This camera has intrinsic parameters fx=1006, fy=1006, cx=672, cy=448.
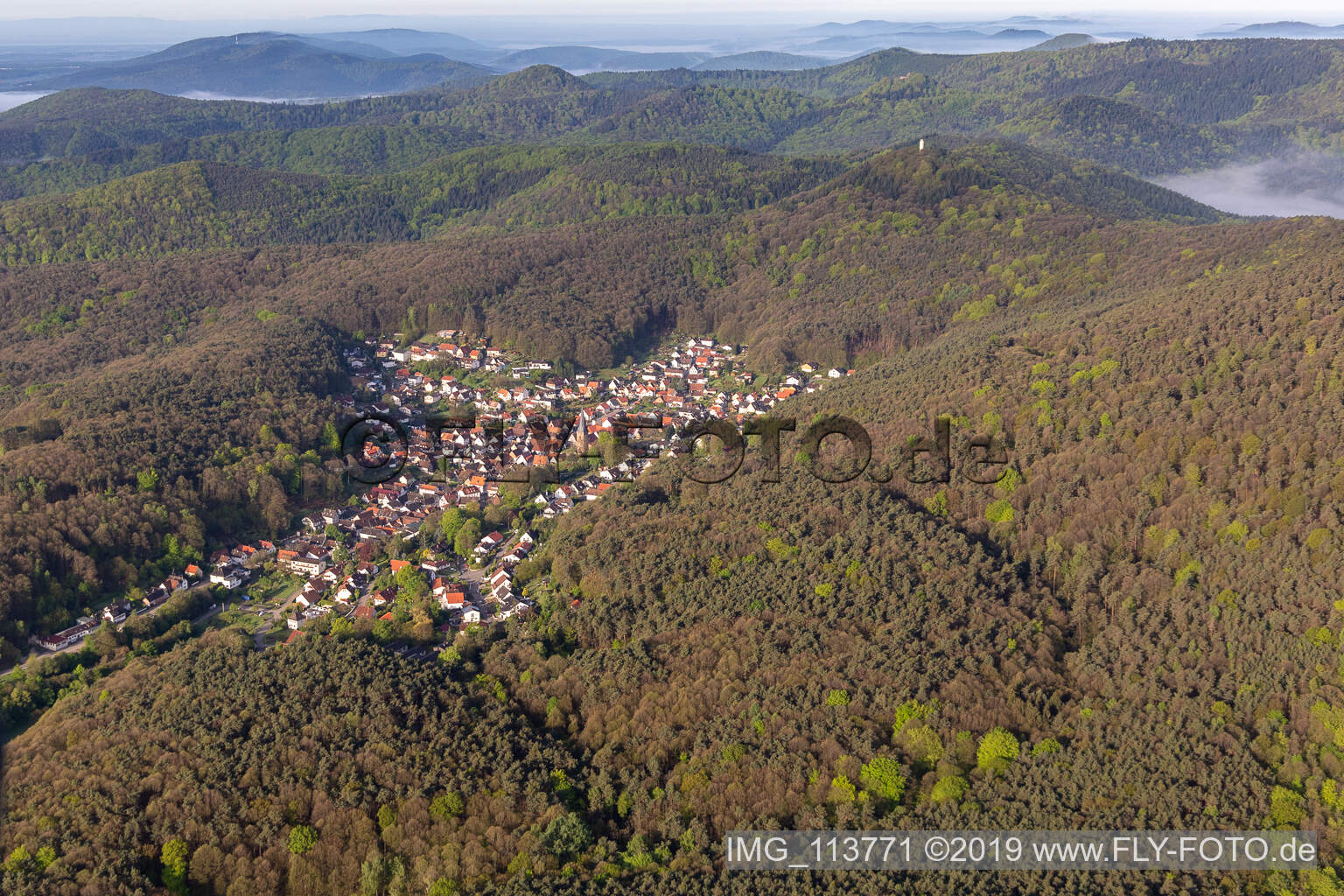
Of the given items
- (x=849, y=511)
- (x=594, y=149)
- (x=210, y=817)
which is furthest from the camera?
(x=594, y=149)

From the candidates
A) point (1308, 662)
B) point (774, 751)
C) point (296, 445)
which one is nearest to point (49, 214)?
point (296, 445)

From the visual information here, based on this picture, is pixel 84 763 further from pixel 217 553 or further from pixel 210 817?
pixel 217 553

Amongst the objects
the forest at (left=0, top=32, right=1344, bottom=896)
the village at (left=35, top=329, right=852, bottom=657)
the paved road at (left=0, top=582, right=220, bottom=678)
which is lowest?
the paved road at (left=0, top=582, right=220, bottom=678)

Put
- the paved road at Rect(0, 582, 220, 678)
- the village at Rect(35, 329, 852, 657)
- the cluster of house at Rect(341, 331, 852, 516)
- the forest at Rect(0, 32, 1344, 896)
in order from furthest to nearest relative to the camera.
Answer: the cluster of house at Rect(341, 331, 852, 516) < the village at Rect(35, 329, 852, 657) < the paved road at Rect(0, 582, 220, 678) < the forest at Rect(0, 32, 1344, 896)

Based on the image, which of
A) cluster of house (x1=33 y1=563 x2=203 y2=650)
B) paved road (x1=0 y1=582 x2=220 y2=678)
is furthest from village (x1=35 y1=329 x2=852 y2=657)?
paved road (x1=0 y1=582 x2=220 y2=678)

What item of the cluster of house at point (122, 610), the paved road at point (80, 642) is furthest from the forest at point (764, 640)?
the paved road at point (80, 642)

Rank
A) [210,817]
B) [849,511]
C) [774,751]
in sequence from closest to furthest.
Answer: [210,817] < [774,751] < [849,511]

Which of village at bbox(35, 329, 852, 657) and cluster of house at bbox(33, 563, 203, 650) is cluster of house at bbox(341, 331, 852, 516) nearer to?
village at bbox(35, 329, 852, 657)

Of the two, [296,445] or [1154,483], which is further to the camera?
[296,445]
